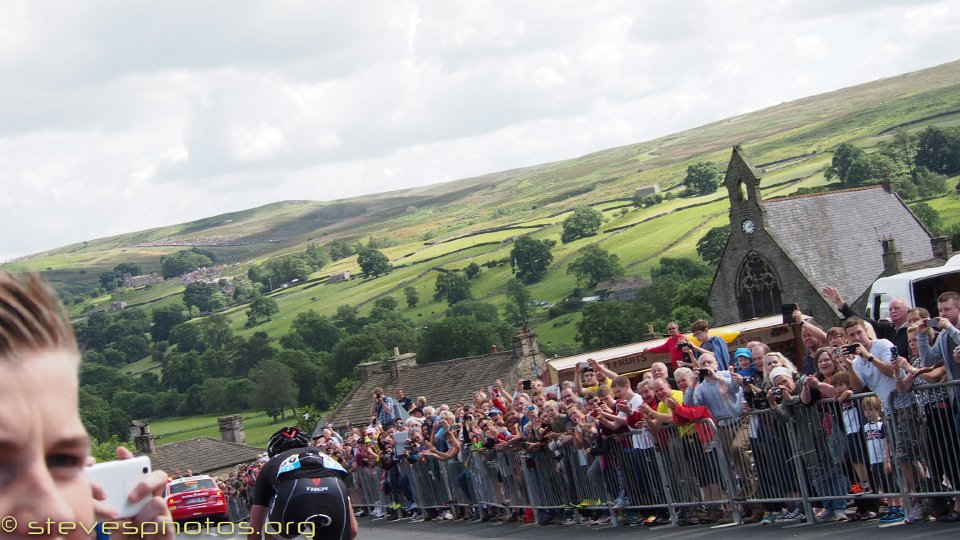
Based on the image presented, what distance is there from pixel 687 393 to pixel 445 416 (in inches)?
318

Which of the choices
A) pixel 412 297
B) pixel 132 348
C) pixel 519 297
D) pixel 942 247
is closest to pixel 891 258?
pixel 942 247

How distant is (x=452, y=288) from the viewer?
180875 millimetres

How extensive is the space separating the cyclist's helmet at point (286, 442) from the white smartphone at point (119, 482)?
256 inches

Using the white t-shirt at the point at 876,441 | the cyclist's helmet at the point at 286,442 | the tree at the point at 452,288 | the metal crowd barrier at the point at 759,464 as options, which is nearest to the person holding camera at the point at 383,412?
the metal crowd barrier at the point at 759,464

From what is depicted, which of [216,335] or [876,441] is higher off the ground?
[876,441]

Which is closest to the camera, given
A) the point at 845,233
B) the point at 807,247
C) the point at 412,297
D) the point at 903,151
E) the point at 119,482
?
the point at 119,482

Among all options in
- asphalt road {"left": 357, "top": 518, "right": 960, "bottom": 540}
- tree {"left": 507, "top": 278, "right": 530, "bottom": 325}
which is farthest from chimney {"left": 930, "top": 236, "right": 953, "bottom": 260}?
tree {"left": 507, "top": 278, "right": 530, "bottom": 325}

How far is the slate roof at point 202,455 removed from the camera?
8575cm

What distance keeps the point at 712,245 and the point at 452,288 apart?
40.5 metres

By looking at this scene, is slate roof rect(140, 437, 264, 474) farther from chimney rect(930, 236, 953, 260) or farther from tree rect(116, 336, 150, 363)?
tree rect(116, 336, 150, 363)

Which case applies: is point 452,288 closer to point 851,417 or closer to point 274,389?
point 274,389

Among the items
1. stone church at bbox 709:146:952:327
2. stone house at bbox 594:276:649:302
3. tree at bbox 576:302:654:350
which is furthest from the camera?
stone house at bbox 594:276:649:302

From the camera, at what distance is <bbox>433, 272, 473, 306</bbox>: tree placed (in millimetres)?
180462

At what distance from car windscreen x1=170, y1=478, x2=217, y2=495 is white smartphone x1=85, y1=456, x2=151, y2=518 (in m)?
33.7
